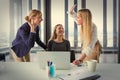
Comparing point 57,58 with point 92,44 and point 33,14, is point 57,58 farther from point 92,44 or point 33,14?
point 33,14

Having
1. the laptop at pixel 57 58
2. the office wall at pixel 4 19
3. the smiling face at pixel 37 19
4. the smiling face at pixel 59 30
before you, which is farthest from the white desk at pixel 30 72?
the office wall at pixel 4 19

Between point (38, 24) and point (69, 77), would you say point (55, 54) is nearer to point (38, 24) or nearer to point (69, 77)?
point (69, 77)

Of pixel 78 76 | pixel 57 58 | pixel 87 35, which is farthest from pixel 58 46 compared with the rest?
pixel 78 76

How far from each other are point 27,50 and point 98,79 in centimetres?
256

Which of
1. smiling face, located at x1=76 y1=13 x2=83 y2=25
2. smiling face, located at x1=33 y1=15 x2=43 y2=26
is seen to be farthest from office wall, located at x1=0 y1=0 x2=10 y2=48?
smiling face, located at x1=76 y1=13 x2=83 y2=25

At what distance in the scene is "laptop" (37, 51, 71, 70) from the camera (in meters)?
1.97

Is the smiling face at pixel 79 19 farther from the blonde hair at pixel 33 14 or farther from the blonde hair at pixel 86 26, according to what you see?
the blonde hair at pixel 33 14

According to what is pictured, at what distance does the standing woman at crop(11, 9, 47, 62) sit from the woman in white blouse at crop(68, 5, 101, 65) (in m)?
0.75

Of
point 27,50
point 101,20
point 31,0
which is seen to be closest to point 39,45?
point 27,50

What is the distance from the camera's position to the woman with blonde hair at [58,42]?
3628 mm

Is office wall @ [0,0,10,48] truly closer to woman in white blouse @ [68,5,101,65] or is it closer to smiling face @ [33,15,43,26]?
smiling face @ [33,15,43,26]

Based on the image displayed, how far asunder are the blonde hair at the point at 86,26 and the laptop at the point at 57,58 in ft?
6.33

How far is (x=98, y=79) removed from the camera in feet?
5.51

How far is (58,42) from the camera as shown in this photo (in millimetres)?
3682
